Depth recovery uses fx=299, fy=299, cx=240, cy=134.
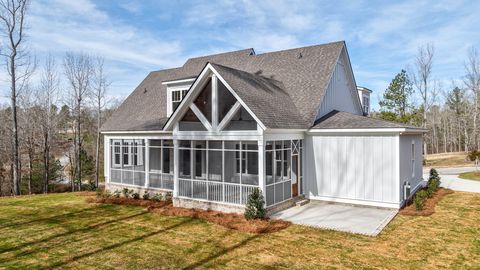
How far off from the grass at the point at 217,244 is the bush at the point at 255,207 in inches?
52.8

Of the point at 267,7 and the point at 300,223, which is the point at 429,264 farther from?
the point at 267,7

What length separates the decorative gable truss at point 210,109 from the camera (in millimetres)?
13367

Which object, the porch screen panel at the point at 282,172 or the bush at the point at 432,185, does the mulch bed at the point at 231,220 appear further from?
the bush at the point at 432,185

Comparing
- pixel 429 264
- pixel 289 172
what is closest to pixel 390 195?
→ pixel 289 172

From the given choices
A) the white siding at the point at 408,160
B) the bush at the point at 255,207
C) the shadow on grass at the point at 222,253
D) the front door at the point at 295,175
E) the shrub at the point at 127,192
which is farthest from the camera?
the shrub at the point at 127,192

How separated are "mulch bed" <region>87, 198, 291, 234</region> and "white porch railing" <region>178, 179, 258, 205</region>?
0.71 meters

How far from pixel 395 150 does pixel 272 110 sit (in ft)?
18.9

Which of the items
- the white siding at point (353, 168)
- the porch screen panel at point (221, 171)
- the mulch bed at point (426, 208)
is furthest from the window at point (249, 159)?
the mulch bed at point (426, 208)

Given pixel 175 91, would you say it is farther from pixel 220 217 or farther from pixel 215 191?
pixel 220 217

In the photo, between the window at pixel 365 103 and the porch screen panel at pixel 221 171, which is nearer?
the porch screen panel at pixel 221 171

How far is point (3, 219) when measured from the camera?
13.6 metres

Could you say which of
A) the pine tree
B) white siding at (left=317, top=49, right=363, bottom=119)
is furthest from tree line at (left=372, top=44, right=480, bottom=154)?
white siding at (left=317, top=49, right=363, bottom=119)

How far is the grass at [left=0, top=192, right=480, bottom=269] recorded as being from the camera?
820 centimetres

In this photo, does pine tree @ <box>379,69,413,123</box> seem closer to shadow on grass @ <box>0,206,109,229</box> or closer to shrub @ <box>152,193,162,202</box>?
shrub @ <box>152,193,162,202</box>
